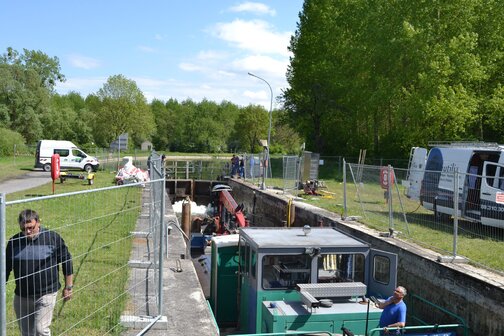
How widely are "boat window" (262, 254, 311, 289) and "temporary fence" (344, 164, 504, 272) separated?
369 cm

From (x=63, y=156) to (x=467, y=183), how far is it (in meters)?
29.9

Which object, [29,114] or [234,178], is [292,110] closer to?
[234,178]

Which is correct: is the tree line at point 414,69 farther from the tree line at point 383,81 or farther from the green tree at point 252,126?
the green tree at point 252,126

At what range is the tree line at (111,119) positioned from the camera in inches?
2215

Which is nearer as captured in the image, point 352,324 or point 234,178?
point 352,324

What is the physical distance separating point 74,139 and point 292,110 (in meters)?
38.3

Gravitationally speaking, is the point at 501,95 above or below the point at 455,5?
below

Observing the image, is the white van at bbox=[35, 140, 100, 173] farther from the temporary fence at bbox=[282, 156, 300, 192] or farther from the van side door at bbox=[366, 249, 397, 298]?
the van side door at bbox=[366, 249, 397, 298]

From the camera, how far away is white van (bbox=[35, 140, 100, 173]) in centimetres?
3622

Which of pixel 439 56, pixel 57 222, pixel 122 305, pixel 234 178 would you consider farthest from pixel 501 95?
pixel 122 305

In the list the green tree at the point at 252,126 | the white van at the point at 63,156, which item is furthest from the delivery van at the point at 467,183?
the green tree at the point at 252,126

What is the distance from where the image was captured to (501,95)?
95.8ft

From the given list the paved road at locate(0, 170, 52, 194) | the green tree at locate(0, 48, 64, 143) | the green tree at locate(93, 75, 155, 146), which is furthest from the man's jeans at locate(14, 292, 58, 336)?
the green tree at locate(93, 75, 155, 146)

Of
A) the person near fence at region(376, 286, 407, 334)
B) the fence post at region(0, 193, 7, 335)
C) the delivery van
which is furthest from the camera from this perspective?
the delivery van
